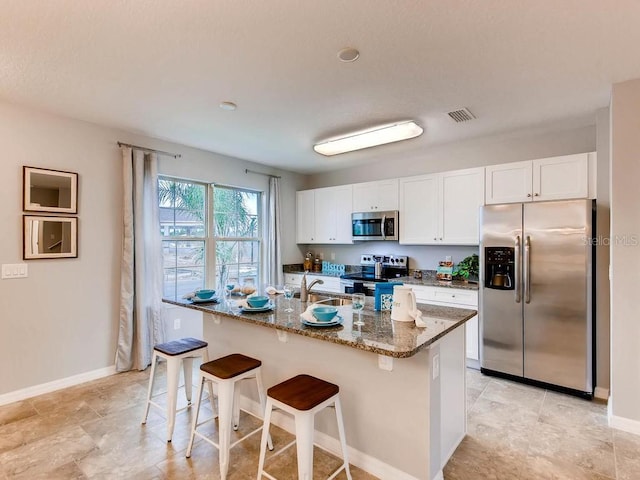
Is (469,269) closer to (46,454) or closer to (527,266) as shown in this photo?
(527,266)

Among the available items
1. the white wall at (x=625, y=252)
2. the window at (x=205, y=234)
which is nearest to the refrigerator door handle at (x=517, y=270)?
the white wall at (x=625, y=252)

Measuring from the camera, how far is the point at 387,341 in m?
1.61

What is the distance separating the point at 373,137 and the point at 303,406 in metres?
2.52

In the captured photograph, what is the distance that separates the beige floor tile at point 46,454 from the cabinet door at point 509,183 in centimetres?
419

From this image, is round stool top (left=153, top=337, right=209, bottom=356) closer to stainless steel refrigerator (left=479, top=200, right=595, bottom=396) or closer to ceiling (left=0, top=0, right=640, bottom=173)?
ceiling (left=0, top=0, right=640, bottom=173)

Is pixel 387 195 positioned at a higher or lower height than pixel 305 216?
higher

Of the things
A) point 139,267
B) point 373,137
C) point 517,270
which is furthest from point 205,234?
point 517,270

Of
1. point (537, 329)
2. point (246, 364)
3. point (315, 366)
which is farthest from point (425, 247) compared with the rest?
point (246, 364)

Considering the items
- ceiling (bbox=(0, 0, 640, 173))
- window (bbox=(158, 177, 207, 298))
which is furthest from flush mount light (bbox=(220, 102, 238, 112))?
window (bbox=(158, 177, 207, 298))

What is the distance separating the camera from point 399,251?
4.73m

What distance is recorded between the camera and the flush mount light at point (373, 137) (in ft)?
9.92

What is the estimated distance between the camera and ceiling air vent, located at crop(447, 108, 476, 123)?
2.98 m

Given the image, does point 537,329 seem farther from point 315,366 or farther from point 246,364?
point 246,364

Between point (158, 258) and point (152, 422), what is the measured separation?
1.78 meters
